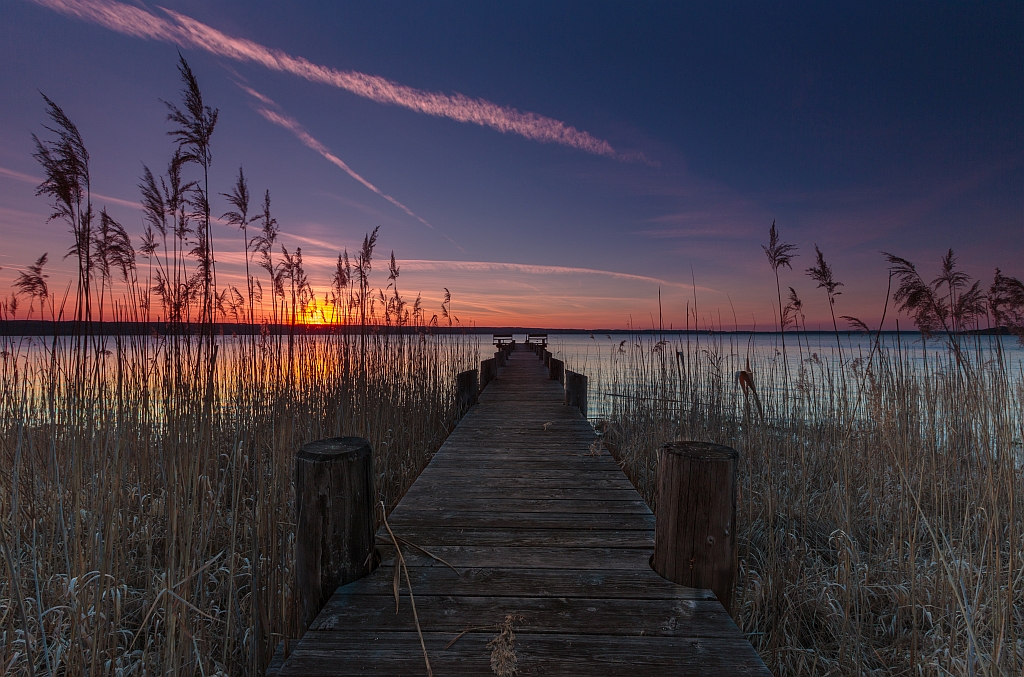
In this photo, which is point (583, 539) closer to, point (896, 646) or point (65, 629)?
point (896, 646)

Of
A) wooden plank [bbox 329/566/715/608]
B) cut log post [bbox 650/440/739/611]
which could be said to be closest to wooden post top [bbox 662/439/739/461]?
cut log post [bbox 650/440/739/611]

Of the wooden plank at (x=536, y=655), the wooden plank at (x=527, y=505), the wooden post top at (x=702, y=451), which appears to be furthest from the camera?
the wooden plank at (x=527, y=505)

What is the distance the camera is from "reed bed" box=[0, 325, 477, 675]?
153cm

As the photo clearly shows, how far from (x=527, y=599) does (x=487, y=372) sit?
6.99 metres

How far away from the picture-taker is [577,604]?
1679 mm

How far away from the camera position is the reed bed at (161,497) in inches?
60.4

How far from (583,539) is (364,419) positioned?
2.05m

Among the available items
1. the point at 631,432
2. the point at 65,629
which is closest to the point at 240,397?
the point at 65,629

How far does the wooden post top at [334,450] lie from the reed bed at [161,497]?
0.18 meters

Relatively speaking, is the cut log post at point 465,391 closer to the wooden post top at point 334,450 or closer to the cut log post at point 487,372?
the cut log post at point 487,372

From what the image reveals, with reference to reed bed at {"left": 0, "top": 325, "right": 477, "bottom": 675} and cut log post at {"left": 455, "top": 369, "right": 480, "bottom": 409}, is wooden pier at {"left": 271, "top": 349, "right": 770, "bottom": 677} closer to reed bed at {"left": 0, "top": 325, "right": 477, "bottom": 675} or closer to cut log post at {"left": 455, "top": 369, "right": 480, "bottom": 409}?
reed bed at {"left": 0, "top": 325, "right": 477, "bottom": 675}

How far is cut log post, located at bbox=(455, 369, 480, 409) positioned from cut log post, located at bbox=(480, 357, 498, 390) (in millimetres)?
1653

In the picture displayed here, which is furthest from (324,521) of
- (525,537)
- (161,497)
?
(161,497)

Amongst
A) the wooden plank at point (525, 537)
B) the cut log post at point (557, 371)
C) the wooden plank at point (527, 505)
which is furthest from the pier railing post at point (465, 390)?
the wooden plank at point (525, 537)
